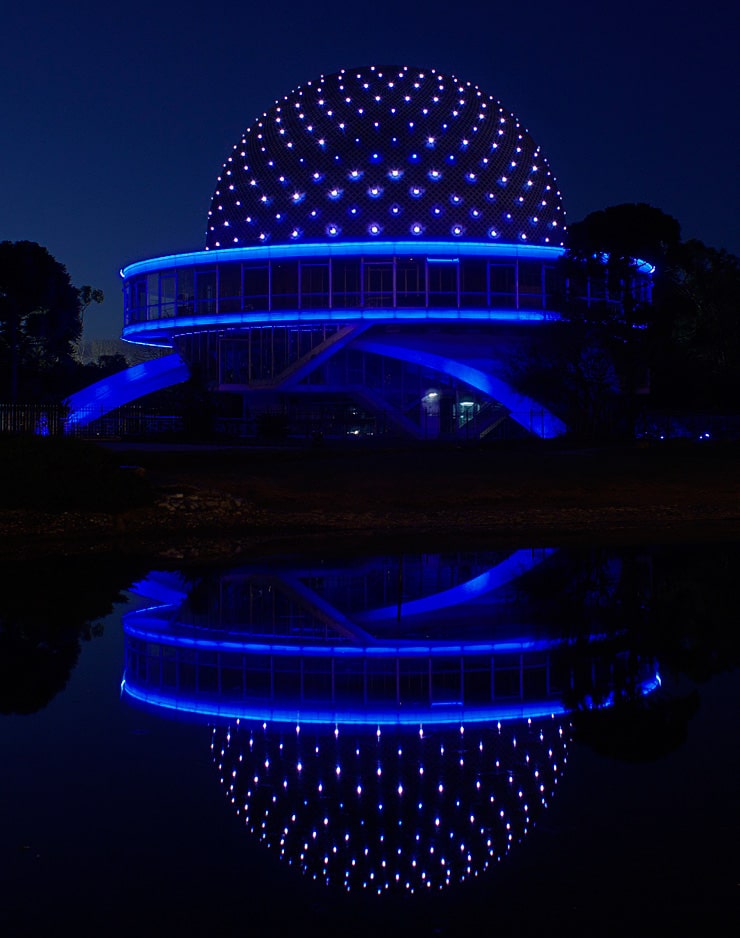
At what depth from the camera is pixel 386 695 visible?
6.27 meters

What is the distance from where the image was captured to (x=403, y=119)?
45.2 metres

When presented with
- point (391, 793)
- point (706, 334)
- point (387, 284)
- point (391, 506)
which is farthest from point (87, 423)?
point (391, 793)

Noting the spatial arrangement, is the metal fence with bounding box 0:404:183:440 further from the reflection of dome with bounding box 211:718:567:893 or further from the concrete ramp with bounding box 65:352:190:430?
the reflection of dome with bounding box 211:718:567:893

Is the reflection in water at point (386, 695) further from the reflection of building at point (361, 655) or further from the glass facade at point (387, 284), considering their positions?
the glass facade at point (387, 284)

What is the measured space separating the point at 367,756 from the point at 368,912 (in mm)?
1454

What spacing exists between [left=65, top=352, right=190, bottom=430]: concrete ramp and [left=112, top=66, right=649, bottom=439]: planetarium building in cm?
144

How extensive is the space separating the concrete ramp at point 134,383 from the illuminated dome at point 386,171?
17.4 feet

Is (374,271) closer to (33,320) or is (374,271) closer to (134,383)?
(134,383)

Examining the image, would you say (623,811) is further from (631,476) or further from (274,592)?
(631,476)

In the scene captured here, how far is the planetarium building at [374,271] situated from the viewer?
137 feet

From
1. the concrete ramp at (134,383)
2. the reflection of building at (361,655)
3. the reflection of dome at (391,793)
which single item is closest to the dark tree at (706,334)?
the concrete ramp at (134,383)

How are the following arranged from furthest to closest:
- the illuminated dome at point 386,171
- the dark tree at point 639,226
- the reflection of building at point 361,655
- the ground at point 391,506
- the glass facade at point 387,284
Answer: the dark tree at point 639,226
the illuminated dome at point 386,171
the glass facade at point 387,284
the ground at point 391,506
the reflection of building at point 361,655

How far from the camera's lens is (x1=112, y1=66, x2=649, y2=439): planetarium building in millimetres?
41750

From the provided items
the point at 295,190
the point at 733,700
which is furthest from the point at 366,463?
the point at 295,190
